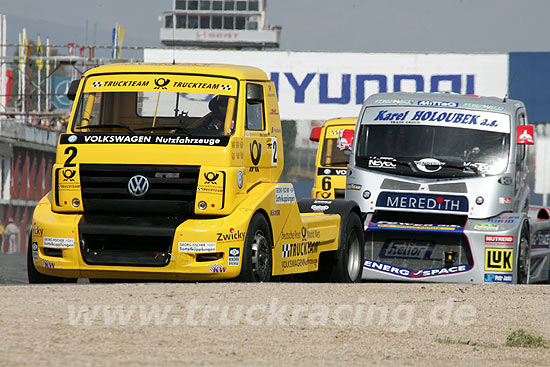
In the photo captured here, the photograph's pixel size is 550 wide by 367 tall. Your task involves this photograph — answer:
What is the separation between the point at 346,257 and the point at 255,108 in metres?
3.14

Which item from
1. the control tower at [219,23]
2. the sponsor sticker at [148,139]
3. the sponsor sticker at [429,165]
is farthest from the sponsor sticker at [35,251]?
the control tower at [219,23]

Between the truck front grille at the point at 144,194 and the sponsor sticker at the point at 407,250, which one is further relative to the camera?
the sponsor sticker at the point at 407,250

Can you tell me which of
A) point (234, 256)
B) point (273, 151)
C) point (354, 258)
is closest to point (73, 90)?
point (273, 151)

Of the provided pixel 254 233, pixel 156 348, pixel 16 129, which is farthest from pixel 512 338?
pixel 16 129

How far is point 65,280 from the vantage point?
40.9 feet

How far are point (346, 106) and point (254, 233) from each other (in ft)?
121

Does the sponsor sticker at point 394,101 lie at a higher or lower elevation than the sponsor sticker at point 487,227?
higher

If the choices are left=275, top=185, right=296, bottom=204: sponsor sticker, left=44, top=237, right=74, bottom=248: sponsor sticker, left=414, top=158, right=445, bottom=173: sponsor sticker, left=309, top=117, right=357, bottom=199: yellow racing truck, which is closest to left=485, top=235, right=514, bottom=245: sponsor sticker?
left=414, top=158, right=445, bottom=173: sponsor sticker

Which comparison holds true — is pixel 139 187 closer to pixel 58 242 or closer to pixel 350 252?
pixel 58 242

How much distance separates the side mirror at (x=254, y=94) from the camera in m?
12.2

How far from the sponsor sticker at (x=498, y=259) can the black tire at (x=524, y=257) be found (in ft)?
0.89

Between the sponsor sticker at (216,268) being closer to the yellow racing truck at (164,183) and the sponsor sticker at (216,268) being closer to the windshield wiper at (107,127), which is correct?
the yellow racing truck at (164,183)

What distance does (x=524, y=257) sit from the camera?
16.4 metres

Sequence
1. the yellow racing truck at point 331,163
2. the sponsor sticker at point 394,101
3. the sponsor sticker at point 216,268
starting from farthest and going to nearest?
the yellow racing truck at point 331,163, the sponsor sticker at point 394,101, the sponsor sticker at point 216,268
